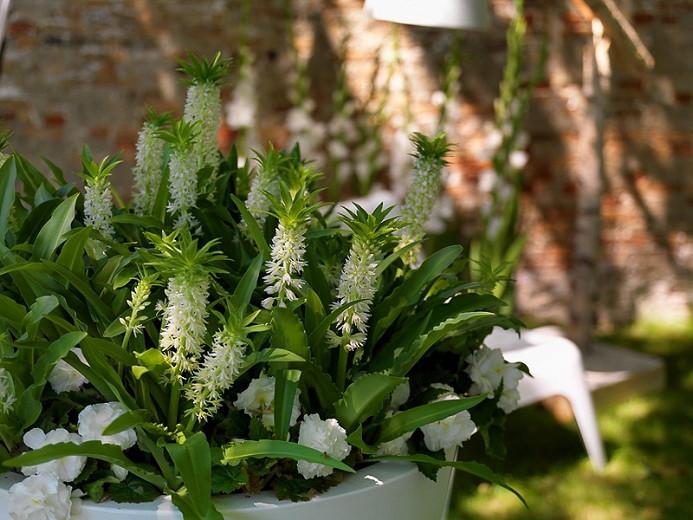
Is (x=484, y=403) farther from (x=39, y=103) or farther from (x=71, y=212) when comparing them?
(x=39, y=103)

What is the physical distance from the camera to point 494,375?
1300 millimetres

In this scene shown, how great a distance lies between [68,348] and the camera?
971 millimetres

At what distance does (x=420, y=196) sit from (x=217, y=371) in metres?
0.40

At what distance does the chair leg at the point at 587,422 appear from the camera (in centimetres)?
273

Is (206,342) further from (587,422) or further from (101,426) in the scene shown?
(587,422)

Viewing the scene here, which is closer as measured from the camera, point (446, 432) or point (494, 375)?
point (446, 432)

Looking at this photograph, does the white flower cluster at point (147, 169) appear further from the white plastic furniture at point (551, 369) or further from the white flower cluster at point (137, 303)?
the white plastic furniture at point (551, 369)

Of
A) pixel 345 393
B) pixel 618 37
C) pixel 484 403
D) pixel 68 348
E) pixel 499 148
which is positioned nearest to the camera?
pixel 68 348

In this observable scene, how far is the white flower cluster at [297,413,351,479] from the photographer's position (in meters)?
1.03

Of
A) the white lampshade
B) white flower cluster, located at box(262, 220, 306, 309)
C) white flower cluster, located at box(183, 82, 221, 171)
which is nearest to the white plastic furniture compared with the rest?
the white lampshade

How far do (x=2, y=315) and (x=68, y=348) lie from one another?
0.12 meters

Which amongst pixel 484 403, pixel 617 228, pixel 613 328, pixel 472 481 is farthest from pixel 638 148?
pixel 484 403

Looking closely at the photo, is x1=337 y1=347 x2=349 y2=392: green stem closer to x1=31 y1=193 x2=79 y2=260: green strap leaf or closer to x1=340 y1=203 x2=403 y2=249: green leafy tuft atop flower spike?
x1=340 y1=203 x2=403 y2=249: green leafy tuft atop flower spike

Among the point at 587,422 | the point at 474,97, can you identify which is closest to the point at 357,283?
the point at 587,422
